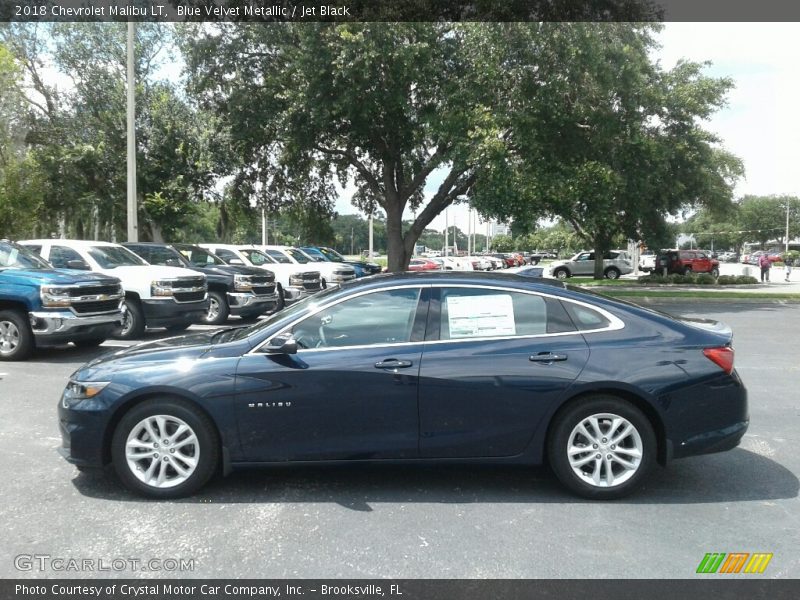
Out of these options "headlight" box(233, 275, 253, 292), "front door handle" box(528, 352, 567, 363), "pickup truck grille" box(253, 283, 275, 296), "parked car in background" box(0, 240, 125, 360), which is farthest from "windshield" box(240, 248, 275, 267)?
"front door handle" box(528, 352, 567, 363)

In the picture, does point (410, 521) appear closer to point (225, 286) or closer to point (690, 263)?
point (225, 286)

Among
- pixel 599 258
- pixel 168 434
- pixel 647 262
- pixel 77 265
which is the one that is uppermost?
pixel 647 262

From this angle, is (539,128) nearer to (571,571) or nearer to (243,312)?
(243,312)

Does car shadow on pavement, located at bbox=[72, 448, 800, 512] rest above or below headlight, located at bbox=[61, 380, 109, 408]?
below

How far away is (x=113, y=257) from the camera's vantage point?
41.5 feet

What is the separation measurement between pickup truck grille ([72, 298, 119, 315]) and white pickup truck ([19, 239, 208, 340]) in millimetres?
1056

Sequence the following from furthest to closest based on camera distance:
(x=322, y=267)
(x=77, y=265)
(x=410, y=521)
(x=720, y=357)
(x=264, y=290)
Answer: (x=322, y=267) → (x=264, y=290) → (x=77, y=265) → (x=720, y=357) → (x=410, y=521)

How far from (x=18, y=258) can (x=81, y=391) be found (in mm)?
7319

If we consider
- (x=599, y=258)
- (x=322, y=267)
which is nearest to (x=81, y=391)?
(x=322, y=267)

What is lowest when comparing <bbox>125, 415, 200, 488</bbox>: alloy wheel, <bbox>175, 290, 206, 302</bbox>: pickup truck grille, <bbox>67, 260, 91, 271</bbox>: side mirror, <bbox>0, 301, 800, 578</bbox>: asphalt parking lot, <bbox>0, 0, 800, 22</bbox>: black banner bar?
<bbox>0, 301, 800, 578</bbox>: asphalt parking lot

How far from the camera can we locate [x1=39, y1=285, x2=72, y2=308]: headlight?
9.67 metres

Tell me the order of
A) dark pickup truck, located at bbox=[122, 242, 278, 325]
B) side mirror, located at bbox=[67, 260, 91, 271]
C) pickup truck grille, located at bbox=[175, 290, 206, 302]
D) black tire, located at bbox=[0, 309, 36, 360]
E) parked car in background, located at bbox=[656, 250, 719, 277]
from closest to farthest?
black tire, located at bbox=[0, 309, 36, 360] → side mirror, located at bbox=[67, 260, 91, 271] → pickup truck grille, located at bbox=[175, 290, 206, 302] → dark pickup truck, located at bbox=[122, 242, 278, 325] → parked car in background, located at bbox=[656, 250, 719, 277]

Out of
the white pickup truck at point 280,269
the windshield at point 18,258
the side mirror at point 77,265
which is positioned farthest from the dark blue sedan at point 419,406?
the white pickup truck at point 280,269
